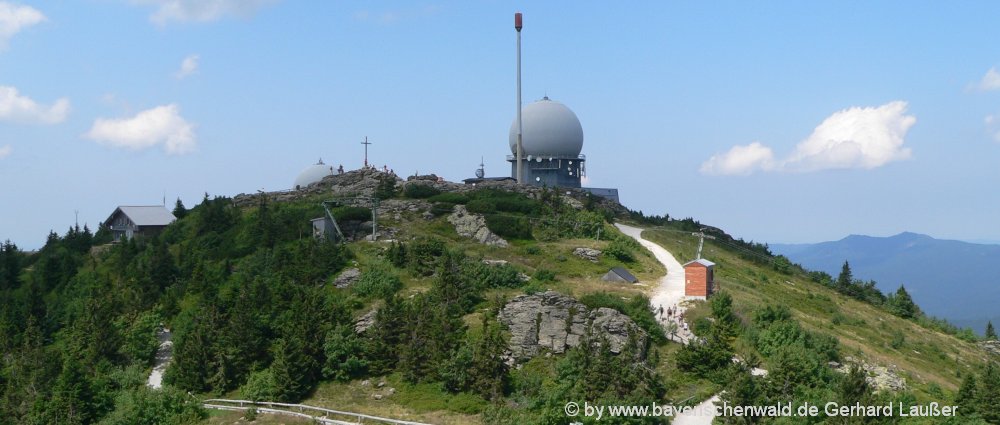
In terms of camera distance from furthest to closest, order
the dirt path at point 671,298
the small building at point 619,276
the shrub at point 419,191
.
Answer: the shrub at point 419,191 < the small building at point 619,276 < the dirt path at point 671,298

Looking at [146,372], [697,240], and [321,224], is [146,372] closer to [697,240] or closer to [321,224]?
[321,224]

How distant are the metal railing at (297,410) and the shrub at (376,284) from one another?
36.0ft

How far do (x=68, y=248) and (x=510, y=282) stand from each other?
147 feet

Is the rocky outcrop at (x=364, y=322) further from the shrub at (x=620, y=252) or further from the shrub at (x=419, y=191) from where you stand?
the shrub at (x=419, y=191)

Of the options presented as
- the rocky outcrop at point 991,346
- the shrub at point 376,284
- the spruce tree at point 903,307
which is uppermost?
the shrub at point 376,284

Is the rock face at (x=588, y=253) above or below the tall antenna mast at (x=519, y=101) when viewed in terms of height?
below

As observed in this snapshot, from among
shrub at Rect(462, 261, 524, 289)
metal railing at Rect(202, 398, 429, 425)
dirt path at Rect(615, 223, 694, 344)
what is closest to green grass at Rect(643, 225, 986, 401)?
dirt path at Rect(615, 223, 694, 344)


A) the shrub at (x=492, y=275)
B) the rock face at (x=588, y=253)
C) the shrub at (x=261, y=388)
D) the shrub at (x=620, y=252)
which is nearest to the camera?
the shrub at (x=261, y=388)

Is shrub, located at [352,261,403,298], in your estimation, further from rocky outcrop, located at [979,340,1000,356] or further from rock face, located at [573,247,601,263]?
rocky outcrop, located at [979,340,1000,356]

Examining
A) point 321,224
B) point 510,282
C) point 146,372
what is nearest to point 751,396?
point 510,282

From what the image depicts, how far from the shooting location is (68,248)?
237 feet

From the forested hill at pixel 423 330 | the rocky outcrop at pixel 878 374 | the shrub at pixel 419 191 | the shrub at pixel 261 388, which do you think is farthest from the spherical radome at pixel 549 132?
the shrub at pixel 261 388

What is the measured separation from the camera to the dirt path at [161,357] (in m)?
43.7

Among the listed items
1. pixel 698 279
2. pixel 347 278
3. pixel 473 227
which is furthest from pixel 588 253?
pixel 347 278
